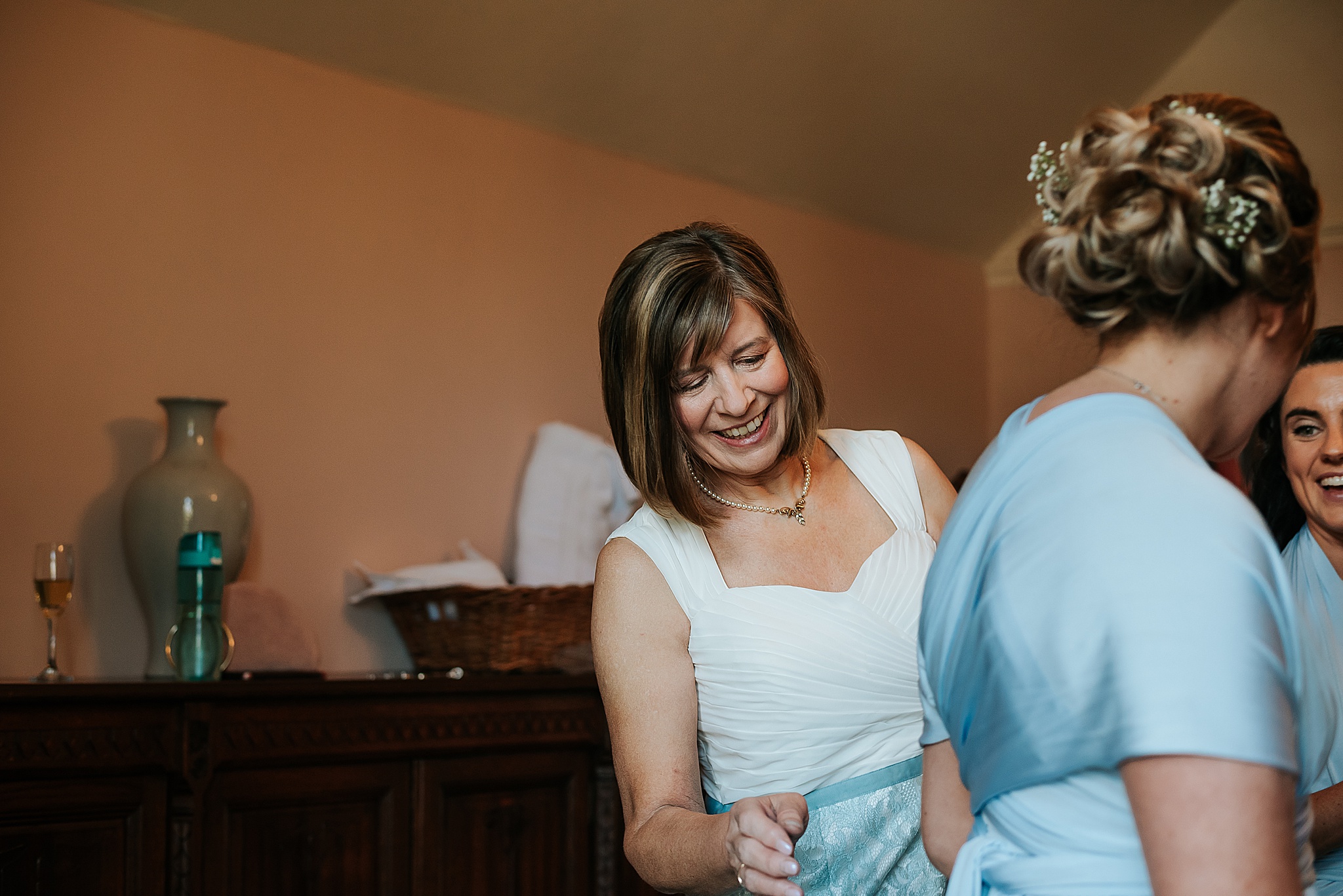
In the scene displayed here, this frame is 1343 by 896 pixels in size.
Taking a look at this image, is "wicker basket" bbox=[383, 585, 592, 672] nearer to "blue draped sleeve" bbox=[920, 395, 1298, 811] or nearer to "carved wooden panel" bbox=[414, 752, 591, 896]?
"carved wooden panel" bbox=[414, 752, 591, 896]

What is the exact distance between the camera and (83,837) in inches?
92.4

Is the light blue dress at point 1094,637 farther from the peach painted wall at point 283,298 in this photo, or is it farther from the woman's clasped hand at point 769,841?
the peach painted wall at point 283,298

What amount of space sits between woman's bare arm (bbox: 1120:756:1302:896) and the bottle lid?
2.31 m

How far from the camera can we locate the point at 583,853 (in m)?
3.20

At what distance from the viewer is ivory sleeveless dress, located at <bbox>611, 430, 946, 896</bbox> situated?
1598 mm

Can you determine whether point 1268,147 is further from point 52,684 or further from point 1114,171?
point 52,684

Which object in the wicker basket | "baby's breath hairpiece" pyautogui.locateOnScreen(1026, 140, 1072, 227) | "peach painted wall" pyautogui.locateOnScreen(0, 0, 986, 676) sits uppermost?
"peach painted wall" pyautogui.locateOnScreen(0, 0, 986, 676)

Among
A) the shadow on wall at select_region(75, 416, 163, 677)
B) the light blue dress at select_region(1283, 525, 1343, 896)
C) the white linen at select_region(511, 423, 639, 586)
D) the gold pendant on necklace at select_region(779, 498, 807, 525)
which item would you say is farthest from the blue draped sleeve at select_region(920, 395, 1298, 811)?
the white linen at select_region(511, 423, 639, 586)

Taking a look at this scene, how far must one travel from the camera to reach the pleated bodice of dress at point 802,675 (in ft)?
5.30

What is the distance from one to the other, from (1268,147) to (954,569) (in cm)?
39

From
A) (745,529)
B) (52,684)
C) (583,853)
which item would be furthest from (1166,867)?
(583,853)

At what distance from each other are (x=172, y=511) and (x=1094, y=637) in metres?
2.41

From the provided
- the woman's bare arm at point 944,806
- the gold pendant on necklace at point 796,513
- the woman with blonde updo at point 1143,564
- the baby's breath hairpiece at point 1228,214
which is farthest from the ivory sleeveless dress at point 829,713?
the baby's breath hairpiece at point 1228,214

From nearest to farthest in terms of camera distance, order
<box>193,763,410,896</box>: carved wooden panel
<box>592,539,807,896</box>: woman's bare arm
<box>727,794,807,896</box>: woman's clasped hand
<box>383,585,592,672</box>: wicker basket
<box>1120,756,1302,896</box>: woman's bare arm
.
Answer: <box>1120,756,1302,896</box>: woman's bare arm
<box>727,794,807,896</box>: woman's clasped hand
<box>592,539,807,896</box>: woman's bare arm
<box>193,763,410,896</box>: carved wooden panel
<box>383,585,592,672</box>: wicker basket
